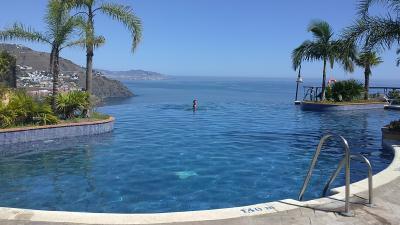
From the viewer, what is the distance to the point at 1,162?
11.3m

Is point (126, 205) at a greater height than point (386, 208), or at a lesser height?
lesser

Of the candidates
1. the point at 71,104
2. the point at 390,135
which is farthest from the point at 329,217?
the point at 71,104

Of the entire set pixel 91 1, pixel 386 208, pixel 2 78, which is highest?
pixel 91 1

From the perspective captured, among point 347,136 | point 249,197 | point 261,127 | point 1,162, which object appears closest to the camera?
point 249,197

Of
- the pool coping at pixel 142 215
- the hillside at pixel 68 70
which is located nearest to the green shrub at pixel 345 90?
the hillside at pixel 68 70

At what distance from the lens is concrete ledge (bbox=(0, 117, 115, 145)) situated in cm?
1376

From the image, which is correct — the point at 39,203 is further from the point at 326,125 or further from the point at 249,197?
the point at 326,125

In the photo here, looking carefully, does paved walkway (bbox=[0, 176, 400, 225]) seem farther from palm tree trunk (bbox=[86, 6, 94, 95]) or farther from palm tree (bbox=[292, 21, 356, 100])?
palm tree (bbox=[292, 21, 356, 100])

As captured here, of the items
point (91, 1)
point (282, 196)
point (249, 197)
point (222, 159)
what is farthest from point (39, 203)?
point (91, 1)

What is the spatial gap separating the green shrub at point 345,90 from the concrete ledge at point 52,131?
21.0 metres

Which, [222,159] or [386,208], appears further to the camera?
[222,159]

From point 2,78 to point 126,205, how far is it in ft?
52.4

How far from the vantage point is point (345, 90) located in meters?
32.1

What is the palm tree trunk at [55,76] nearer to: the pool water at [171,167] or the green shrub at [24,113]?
the green shrub at [24,113]
